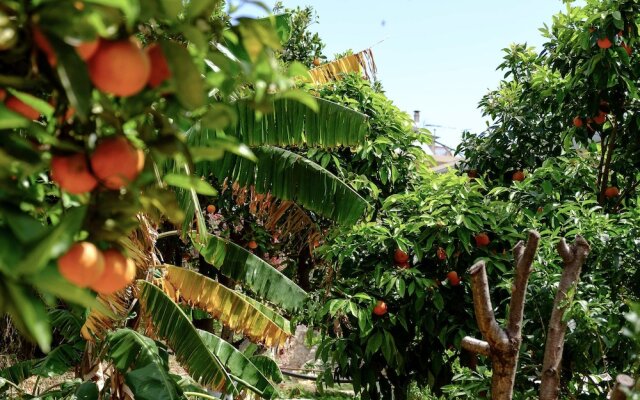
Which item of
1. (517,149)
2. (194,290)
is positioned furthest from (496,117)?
(194,290)

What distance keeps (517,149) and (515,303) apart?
10.1 feet

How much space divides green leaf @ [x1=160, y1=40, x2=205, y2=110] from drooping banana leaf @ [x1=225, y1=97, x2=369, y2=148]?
292 centimetres

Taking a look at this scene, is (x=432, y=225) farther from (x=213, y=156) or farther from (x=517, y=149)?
(x=213, y=156)

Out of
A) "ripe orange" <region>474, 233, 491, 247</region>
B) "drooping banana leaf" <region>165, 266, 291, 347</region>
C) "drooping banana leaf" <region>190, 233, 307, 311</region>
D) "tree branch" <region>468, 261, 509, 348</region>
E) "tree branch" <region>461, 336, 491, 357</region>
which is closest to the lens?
"tree branch" <region>468, 261, 509, 348</region>

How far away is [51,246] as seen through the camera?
52cm

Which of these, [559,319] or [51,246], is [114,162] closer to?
[51,246]

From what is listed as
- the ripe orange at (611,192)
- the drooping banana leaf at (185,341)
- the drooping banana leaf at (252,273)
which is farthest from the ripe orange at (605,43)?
the drooping banana leaf at (185,341)

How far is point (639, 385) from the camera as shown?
1213mm

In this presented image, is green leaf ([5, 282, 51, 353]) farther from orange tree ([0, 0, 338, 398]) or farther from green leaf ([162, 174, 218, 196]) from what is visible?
green leaf ([162, 174, 218, 196])

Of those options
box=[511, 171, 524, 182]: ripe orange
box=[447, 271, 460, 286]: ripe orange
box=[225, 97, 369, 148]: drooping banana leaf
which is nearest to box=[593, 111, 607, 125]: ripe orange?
box=[511, 171, 524, 182]: ripe orange

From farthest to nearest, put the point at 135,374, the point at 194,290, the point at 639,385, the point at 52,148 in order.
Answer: the point at 194,290
the point at 135,374
the point at 639,385
the point at 52,148

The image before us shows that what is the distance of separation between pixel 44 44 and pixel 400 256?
356cm

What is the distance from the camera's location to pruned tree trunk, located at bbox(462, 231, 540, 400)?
229 centimetres

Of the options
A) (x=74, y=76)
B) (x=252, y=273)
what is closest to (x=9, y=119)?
(x=74, y=76)
